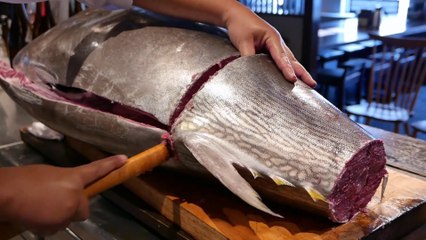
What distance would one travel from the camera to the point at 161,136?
0.85m

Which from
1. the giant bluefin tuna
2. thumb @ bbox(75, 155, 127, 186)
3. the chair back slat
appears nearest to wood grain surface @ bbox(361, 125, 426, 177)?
the giant bluefin tuna

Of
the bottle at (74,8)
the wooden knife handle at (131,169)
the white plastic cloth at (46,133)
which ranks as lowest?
the white plastic cloth at (46,133)

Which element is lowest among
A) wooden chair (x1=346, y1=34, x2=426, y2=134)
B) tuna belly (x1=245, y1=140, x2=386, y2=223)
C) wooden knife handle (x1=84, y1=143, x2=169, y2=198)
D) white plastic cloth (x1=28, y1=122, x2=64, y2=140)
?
wooden chair (x1=346, y1=34, x2=426, y2=134)

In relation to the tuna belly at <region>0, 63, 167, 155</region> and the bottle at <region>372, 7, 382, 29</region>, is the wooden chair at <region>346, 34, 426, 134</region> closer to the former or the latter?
the bottle at <region>372, 7, 382, 29</region>

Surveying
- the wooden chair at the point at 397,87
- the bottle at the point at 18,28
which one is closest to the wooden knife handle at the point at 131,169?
the bottle at the point at 18,28

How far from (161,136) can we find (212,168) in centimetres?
17

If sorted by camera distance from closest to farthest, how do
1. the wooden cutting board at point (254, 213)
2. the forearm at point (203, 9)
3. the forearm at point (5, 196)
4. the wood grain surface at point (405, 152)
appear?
the forearm at point (5, 196) → the wooden cutting board at point (254, 213) → the forearm at point (203, 9) → the wood grain surface at point (405, 152)

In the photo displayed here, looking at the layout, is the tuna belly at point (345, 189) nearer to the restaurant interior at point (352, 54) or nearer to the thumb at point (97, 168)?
the thumb at point (97, 168)

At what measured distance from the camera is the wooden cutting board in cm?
80

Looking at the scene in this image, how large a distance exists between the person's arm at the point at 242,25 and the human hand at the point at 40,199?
0.47m

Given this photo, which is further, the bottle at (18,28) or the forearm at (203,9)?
the bottle at (18,28)

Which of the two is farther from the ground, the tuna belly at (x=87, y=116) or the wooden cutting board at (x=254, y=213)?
the tuna belly at (x=87, y=116)

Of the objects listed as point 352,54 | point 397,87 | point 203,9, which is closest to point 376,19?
point 352,54

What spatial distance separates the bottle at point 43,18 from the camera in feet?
6.88
